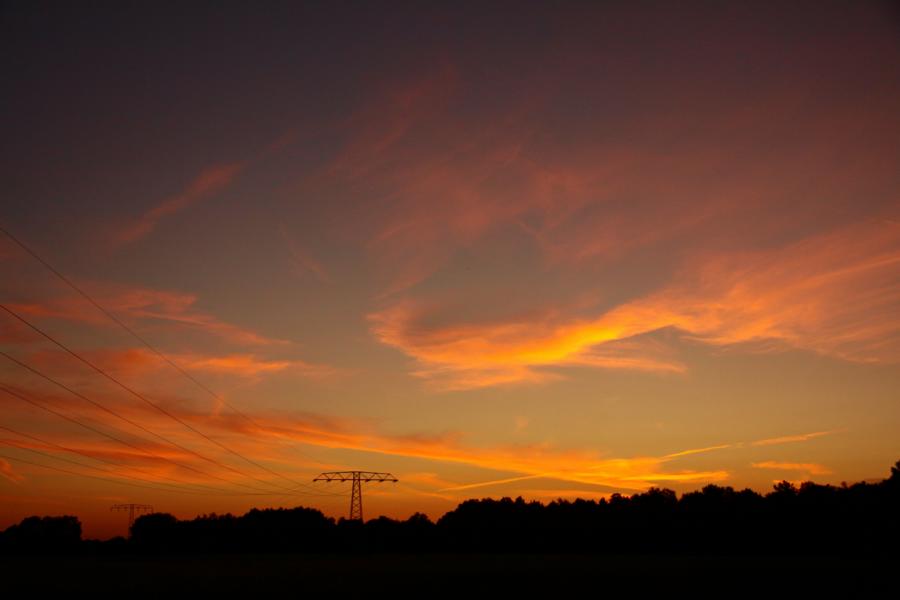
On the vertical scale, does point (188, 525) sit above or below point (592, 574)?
above

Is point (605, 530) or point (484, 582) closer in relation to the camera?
point (484, 582)

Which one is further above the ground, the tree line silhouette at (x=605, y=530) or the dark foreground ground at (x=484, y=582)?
the tree line silhouette at (x=605, y=530)

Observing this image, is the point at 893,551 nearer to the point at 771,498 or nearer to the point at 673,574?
the point at 771,498

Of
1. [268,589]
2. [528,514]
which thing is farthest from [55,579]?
[528,514]

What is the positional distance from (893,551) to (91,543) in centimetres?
15750

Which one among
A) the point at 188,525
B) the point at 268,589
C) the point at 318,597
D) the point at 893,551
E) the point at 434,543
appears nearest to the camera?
the point at 318,597

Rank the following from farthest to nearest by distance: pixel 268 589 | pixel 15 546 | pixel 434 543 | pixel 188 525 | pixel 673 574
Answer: pixel 188 525 → pixel 434 543 → pixel 15 546 → pixel 673 574 → pixel 268 589

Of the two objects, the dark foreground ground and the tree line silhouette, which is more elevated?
the tree line silhouette

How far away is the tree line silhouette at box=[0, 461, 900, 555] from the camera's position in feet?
389

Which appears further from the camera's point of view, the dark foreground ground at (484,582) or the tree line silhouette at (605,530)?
the tree line silhouette at (605,530)

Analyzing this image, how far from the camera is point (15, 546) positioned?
139375mm

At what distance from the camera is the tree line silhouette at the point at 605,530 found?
119m

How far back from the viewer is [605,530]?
145375 millimetres

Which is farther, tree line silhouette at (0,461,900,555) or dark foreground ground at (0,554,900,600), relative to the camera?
tree line silhouette at (0,461,900,555)
